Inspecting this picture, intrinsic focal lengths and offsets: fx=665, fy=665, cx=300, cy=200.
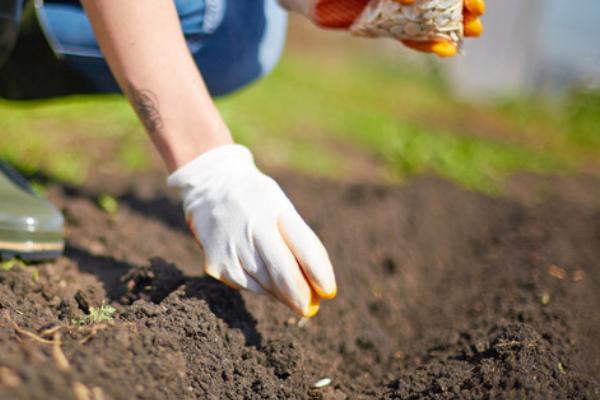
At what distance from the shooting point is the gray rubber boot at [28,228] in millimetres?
1691

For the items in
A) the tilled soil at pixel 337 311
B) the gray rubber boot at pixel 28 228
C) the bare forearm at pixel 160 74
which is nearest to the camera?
the tilled soil at pixel 337 311

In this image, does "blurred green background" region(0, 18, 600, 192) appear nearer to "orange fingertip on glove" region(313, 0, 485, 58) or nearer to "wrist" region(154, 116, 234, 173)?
"orange fingertip on glove" region(313, 0, 485, 58)

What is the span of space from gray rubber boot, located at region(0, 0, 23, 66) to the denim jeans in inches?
4.3

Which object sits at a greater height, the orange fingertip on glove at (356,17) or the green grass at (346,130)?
the orange fingertip on glove at (356,17)

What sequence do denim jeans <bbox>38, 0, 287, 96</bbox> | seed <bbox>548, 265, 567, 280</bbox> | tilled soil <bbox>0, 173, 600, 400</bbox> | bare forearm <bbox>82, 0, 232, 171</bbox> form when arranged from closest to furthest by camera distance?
tilled soil <bbox>0, 173, 600, 400</bbox> < bare forearm <bbox>82, 0, 232, 171</bbox> < denim jeans <bbox>38, 0, 287, 96</bbox> < seed <bbox>548, 265, 567, 280</bbox>

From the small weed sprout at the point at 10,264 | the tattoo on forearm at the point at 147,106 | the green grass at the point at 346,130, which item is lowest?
the green grass at the point at 346,130

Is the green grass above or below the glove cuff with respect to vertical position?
below

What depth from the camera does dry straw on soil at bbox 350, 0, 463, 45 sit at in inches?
62.4

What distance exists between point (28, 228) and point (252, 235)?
0.67 m

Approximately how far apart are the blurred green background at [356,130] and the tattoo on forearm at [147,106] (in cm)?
109

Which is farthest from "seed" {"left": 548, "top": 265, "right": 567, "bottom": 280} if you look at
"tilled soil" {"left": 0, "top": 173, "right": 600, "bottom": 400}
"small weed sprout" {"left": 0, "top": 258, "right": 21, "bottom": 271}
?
"small weed sprout" {"left": 0, "top": 258, "right": 21, "bottom": 271}

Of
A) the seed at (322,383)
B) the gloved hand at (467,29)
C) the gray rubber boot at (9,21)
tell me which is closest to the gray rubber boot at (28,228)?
the gray rubber boot at (9,21)

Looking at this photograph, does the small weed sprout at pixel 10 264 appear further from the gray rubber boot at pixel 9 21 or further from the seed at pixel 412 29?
the seed at pixel 412 29

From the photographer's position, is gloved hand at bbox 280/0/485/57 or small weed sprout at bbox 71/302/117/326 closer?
small weed sprout at bbox 71/302/117/326
